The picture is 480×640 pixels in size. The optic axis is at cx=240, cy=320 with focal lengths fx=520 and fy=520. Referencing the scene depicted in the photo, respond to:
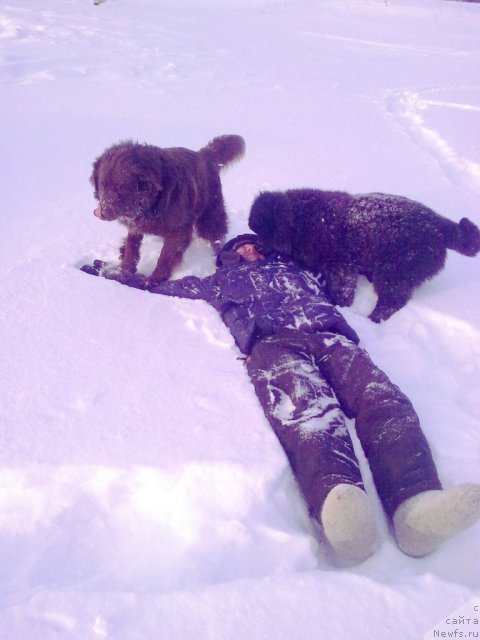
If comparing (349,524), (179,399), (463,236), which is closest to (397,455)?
(349,524)

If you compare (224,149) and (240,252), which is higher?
(224,149)

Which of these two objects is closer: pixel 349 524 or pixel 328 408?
pixel 349 524

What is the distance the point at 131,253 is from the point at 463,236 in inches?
78.4

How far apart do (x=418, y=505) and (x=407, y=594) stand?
1.08 ft

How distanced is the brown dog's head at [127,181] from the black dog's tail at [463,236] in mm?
1688

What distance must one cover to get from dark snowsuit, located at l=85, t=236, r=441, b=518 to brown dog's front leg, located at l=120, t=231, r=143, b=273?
294 mm

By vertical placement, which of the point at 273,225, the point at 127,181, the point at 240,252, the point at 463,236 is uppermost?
the point at 463,236

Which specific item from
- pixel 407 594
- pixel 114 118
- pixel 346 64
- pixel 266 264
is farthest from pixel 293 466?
pixel 346 64

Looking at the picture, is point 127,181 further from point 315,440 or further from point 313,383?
point 315,440

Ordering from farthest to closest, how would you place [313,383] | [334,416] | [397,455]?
[313,383], [334,416], [397,455]

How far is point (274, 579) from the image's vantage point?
1543 mm

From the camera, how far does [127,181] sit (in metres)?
2.76

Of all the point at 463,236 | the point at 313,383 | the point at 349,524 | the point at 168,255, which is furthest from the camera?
the point at 168,255

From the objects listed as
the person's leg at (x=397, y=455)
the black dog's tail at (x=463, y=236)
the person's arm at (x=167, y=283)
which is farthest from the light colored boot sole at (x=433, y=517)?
the black dog's tail at (x=463, y=236)
